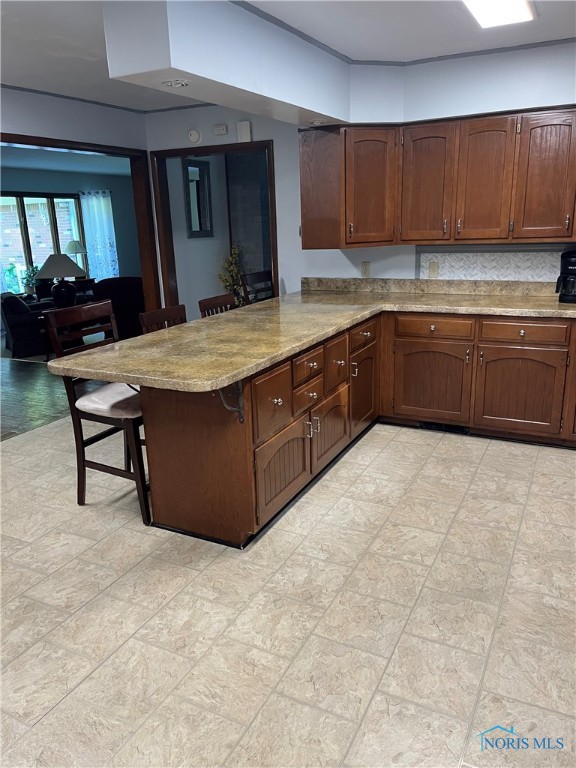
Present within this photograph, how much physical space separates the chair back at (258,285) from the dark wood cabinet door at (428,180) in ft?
3.72

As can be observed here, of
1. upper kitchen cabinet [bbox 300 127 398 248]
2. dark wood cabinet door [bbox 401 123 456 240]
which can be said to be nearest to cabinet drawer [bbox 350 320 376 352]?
upper kitchen cabinet [bbox 300 127 398 248]

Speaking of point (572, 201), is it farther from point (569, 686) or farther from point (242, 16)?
point (569, 686)

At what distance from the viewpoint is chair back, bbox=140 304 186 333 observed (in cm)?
318

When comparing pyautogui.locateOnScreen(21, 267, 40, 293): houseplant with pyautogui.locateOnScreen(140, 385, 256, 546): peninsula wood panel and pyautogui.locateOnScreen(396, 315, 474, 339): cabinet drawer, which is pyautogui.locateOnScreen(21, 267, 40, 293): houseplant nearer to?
pyautogui.locateOnScreen(396, 315, 474, 339): cabinet drawer

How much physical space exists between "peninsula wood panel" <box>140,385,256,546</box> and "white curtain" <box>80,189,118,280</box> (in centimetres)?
904

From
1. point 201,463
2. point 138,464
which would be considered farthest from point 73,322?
point 201,463

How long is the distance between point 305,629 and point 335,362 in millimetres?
1548

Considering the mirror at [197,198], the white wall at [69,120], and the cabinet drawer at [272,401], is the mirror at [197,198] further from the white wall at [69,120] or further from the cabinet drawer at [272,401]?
the cabinet drawer at [272,401]

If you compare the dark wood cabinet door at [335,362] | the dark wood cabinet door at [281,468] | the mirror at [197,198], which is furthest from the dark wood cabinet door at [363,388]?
the mirror at [197,198]

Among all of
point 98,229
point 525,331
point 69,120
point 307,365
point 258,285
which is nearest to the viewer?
point 307,365

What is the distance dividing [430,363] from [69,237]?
8.66 meters

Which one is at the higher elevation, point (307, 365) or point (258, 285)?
point (258, 285)

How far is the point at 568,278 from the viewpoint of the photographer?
11.7 ft

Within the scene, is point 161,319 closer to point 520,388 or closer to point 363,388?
point 363,388
